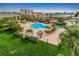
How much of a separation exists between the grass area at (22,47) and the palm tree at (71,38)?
4.3 inches

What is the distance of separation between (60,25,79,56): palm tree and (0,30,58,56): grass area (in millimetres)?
109

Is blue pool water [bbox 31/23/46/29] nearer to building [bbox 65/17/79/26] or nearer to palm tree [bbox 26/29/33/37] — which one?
palm tree [bbox 26/29/33/37]

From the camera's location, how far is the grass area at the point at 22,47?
2.16 meters

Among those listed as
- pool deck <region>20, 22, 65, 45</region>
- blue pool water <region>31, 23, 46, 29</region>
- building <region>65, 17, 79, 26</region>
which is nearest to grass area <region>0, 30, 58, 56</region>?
pool deck <region>20, 22, 65, 45</region>

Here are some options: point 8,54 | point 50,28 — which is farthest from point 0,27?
point 50,28

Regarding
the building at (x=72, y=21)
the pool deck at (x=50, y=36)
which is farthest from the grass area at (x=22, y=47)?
the building at (x=72, y=21)

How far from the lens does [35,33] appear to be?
2182mm

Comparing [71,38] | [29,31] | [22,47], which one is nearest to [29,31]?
[29,31]

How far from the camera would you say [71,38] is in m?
2.16

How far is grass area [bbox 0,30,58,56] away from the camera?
7.08ft

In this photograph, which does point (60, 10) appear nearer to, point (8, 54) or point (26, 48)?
point (26, 48)

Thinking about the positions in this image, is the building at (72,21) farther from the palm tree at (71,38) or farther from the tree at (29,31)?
the tree at (29,31)

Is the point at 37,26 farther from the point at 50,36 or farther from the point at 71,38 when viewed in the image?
the point at 71,38

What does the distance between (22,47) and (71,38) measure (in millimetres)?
458
